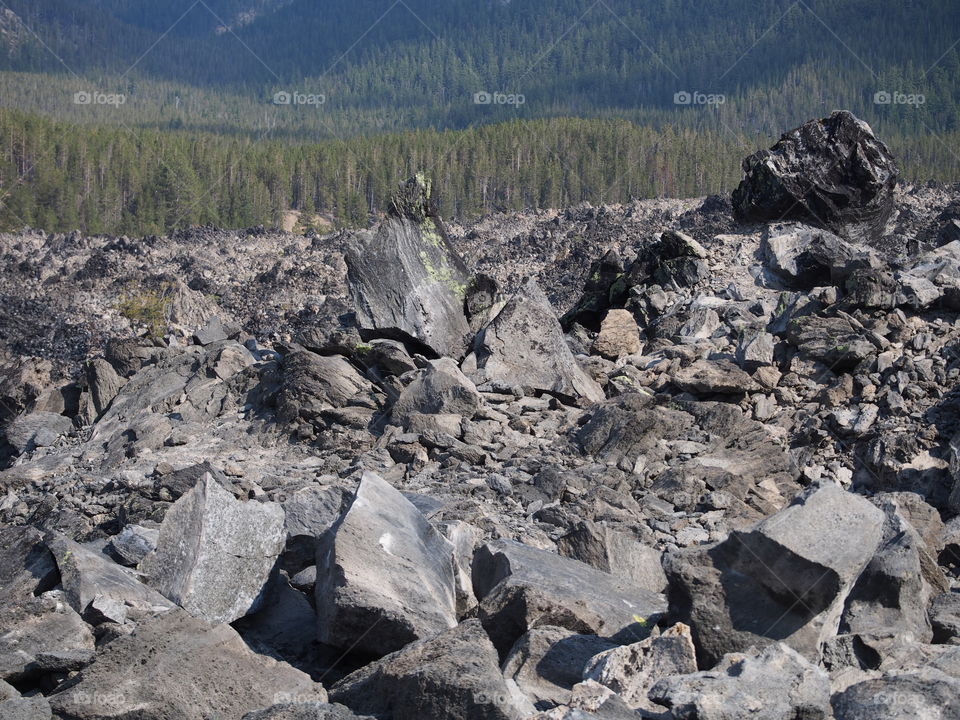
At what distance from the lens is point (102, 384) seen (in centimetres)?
1463

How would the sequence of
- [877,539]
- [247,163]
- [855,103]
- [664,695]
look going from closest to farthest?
1. [664,695]
2. [877,539]
3. [247,163]
4. [855,103]

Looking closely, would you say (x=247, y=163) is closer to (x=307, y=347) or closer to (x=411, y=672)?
(x=307, y=347)

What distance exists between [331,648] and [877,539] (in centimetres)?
362

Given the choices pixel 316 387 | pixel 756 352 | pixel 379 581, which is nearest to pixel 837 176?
pixel 756 352

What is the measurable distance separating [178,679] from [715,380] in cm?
805

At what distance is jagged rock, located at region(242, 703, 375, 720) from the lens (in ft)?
16.5

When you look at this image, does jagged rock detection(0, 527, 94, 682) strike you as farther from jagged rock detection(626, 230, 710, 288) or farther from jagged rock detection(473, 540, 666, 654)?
jagged rock detection(626, 230, 710, 288)

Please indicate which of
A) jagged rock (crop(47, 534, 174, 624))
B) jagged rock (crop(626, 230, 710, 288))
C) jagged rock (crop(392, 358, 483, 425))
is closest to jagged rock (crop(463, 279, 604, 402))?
jagged rock (crop(392, 358, 483, 425))

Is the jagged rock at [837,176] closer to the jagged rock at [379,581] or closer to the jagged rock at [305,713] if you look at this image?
the jagged rock at [379,581]

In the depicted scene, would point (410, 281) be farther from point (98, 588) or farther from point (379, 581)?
point (98, 588)

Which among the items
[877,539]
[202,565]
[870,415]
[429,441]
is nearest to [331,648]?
[202,565]

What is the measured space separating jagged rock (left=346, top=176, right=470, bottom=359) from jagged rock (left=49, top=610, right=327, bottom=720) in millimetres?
8211

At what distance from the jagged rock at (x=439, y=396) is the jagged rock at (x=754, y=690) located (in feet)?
21.4

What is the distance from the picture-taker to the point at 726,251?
19.0 meters
